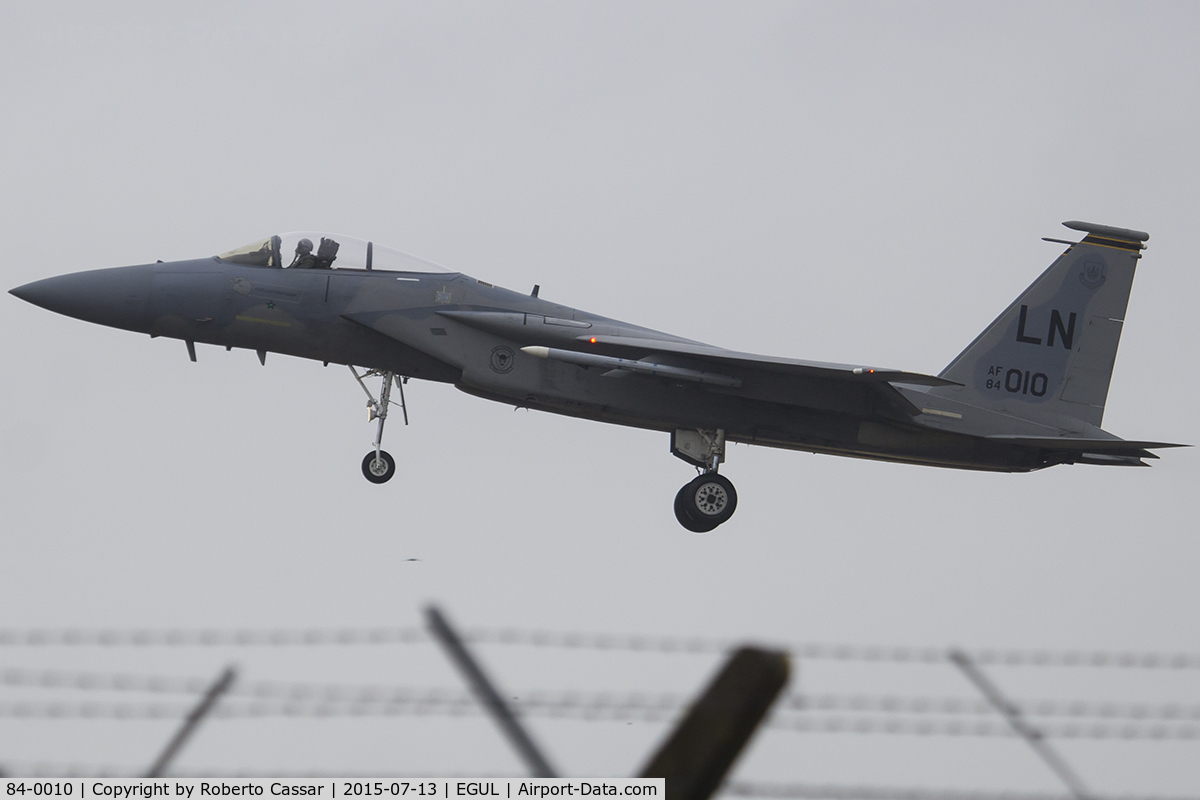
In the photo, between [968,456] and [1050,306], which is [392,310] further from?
[1050,306]

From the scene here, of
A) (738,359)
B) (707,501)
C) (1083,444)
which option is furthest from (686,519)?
(1083,444)

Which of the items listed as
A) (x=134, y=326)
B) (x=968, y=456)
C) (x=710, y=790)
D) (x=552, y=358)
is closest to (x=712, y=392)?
(x=552, y=358)

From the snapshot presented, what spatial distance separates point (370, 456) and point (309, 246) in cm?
263

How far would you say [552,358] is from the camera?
15.6 metres

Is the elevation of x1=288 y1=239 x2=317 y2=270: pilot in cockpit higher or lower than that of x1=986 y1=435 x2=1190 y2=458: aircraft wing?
higher

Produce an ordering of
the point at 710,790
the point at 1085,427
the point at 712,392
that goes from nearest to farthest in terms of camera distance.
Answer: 1. the point at 710,790
2. the point at 712,392
3. the point at 1085,427

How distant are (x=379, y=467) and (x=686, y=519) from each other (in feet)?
12.7

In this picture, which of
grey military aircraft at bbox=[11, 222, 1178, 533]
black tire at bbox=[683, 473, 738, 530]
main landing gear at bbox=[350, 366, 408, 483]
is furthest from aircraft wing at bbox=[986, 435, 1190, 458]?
main landing gear at bbox=[350, 366, 408, 483]

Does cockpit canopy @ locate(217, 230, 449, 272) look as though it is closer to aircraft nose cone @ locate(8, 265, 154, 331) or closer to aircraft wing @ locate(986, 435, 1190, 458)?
aircraft nose cone @ locate(8, 265, 154, 331)

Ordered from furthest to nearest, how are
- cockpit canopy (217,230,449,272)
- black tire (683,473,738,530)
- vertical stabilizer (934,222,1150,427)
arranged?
vertical stabilizer (934,222,1150,427)
black tire (683,473,738,530)
cockpit canopy (217,230,449,272)

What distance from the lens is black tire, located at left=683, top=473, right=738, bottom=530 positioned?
16.9m

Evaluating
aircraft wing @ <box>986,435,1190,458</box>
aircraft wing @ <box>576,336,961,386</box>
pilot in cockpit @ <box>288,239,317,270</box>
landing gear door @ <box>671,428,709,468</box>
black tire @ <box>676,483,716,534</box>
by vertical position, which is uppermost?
pilot in cockpit @ <box>288,239,317,270</box>

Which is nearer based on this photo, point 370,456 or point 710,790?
point 710,790

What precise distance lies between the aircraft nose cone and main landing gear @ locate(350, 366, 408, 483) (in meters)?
2.60
